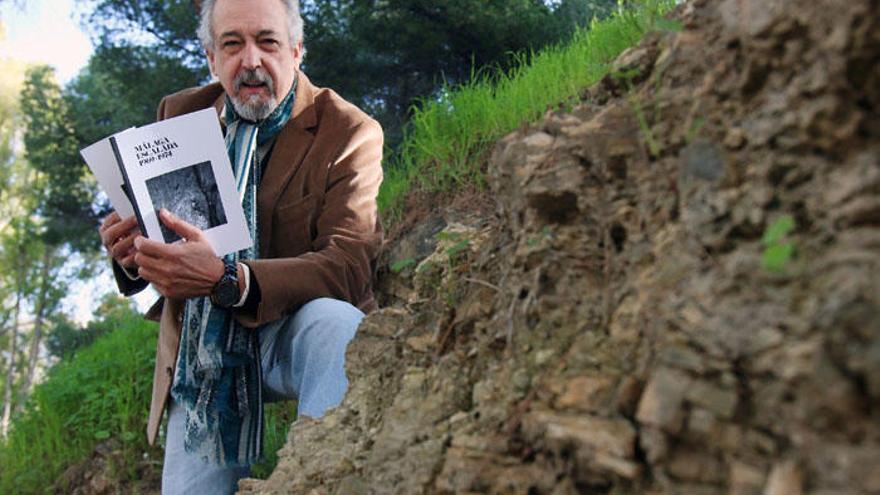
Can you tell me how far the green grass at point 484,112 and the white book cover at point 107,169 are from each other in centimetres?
169

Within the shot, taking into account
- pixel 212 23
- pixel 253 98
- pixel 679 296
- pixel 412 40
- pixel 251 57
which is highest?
pixel 412 40

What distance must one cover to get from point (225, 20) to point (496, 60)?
9.06 ft

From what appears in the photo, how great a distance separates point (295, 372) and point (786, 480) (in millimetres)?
2125

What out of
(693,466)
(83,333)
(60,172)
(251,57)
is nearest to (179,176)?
(251,57)

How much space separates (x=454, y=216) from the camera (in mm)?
3963

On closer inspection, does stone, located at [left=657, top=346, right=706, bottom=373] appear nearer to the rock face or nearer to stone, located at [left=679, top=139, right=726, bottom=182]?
the rock face

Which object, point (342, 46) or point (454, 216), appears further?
point (342, 46)

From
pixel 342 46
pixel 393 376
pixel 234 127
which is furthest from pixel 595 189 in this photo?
pixel 342 46

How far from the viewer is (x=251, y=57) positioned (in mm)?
3316

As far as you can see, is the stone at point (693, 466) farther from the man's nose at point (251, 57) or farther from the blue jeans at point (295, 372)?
the man's nose at point (251, 57)

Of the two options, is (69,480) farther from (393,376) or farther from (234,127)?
(393,376)

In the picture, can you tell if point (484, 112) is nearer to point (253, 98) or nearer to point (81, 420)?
point (253, 98)

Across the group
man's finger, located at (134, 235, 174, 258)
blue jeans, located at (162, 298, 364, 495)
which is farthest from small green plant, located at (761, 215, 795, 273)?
man's finger, located at (134, 235, 174, 258)

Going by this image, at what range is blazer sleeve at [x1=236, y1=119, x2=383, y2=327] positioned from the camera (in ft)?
9.31
